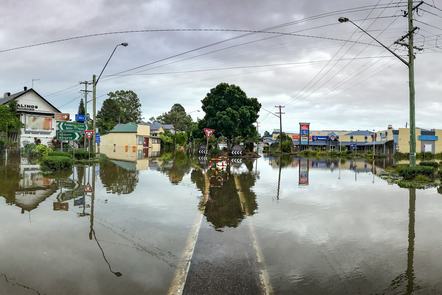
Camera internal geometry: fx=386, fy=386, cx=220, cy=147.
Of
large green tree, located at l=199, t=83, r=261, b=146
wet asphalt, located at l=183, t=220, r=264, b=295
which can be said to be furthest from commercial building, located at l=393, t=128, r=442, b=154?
wet asphalt, located at l=183, t=220, r=264, b=295

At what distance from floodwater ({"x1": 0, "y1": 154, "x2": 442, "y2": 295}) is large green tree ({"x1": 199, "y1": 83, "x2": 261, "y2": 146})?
37.9m

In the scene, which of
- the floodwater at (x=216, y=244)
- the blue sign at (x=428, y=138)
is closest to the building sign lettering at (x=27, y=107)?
the floodwater at (x=216, y=244)

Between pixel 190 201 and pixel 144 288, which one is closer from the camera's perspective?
pixel 144 288

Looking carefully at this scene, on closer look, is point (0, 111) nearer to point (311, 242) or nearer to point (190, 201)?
point (190, 201)

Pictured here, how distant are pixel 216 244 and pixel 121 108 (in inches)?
4371

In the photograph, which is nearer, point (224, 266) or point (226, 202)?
point (224, 266)

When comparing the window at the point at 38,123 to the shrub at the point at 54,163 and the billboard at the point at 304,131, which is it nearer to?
the shrub at the point at 54,163

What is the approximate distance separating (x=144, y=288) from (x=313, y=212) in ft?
23.5

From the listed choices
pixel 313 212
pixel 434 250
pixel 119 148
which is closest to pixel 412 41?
pixel 313 212

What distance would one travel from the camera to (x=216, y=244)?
303 inches

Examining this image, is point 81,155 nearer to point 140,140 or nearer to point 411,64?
point 411,64

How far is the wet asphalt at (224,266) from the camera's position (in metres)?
5.41

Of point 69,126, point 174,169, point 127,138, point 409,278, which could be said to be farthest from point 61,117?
point 409,278

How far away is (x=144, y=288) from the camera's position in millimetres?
5379
